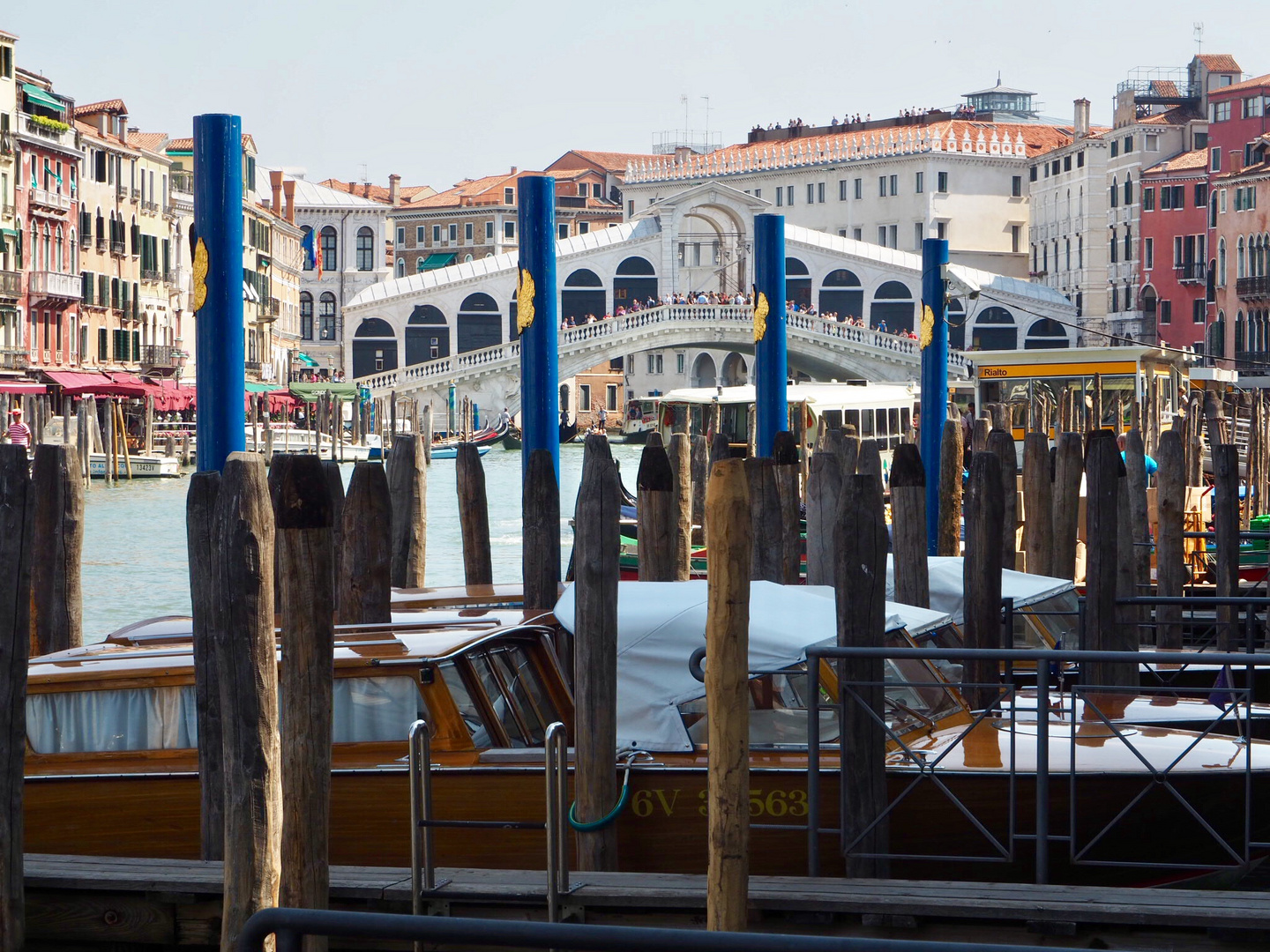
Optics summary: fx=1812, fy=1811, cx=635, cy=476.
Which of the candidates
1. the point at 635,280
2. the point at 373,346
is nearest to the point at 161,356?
the point at 373,346

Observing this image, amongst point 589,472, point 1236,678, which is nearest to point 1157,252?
point 1236,678

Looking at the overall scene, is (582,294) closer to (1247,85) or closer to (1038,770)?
→ (1247,85)

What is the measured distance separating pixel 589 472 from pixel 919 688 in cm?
120

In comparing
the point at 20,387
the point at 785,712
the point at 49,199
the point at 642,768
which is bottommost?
the point at 642,768

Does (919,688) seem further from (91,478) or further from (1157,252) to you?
(1157,252)

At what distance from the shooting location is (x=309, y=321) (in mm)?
65312

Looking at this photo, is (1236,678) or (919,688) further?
(1236,678)

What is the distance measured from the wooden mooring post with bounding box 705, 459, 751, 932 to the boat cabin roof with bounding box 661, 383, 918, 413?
827 inches

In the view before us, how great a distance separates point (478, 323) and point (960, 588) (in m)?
48.6

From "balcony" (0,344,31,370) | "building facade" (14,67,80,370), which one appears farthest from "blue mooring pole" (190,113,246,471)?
"building facade" (14,67,80,370)

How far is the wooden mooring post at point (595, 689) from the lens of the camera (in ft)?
16.0

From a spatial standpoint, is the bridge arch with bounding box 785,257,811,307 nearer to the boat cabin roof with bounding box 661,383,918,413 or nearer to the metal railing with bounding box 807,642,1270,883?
the boat cabin roof with bounding box 661,383,918,413

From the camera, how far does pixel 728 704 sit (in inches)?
164

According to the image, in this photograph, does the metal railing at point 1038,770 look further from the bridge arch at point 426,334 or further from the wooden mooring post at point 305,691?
the bridge arch at point 426,334
